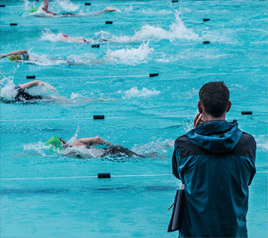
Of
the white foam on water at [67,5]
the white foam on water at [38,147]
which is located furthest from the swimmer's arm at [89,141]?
the white foam on water at [67,5]

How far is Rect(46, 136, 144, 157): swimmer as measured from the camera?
563 centimetres

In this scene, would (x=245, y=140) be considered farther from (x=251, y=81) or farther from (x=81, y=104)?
(x=251, y=81)

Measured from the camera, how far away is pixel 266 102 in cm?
722

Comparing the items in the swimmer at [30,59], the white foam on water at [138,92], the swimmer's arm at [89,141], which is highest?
the swimmer at [30,59]

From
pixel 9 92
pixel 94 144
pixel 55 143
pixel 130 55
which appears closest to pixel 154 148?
pixel 94 144

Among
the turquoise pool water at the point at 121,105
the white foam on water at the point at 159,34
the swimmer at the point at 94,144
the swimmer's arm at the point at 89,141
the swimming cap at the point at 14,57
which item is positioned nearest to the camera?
the turquoise pool water at the point at 121,105

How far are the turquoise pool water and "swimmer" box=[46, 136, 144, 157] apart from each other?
0.09m

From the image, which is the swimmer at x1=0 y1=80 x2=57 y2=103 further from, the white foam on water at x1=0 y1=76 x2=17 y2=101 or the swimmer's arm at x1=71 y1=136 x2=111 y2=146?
the swimmer's arm at x1=71 y1=136 x2=111 y2=146

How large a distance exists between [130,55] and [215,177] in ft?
24.7

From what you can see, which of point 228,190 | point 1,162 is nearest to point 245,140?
point 228,190

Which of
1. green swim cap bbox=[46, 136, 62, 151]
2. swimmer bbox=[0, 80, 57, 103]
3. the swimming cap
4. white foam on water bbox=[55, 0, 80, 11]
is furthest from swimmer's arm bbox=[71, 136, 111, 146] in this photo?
white foam on water bbox=[55, 0, 80, 11]

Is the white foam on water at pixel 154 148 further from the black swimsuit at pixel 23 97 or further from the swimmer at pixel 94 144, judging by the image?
the black swimsuit at pixel 23 97

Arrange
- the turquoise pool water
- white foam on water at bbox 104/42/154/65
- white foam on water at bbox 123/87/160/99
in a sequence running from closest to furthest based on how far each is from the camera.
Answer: the turquoise pool water < white foam on water at bbox 123/87/160/99 < white foam on water at bbox 104/42/154/65

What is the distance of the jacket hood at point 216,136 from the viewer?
A: 2020 millimetres
